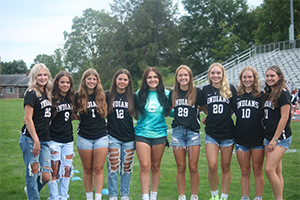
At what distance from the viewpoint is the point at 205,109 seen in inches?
187

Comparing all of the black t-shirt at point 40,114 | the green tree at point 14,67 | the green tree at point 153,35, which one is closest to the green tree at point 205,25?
the green tree at point 153,35

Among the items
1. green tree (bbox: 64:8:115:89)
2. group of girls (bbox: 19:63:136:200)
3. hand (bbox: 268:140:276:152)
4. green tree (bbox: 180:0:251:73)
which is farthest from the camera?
green tree (bbox: 64:8:115:89)

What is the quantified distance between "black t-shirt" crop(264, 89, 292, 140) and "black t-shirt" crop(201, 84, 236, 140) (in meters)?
0.52

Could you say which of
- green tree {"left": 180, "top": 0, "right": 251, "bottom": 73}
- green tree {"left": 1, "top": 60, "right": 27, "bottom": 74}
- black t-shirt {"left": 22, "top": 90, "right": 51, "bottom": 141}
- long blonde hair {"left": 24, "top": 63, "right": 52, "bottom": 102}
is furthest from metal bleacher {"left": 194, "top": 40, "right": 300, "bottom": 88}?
green tree {"left": 1, "top": 60, "right": 27, "bottom": 74}

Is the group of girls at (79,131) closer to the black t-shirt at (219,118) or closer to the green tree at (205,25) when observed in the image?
the black t-shirt at (219,118)

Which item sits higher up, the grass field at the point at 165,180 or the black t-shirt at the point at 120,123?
the black t-shirt at the point at 120,123

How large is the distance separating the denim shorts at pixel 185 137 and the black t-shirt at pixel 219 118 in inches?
8.8

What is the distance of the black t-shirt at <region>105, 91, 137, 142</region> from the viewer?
4.47m

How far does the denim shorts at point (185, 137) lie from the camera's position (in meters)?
4.45

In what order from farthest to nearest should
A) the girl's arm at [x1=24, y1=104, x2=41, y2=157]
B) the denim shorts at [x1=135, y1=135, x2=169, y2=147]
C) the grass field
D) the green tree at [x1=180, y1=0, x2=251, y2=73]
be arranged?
the green tree at [x1=180, y1=0, x2=251, y2=73] → the grass field → the denim shorts at [x1=135, y1=135, x2=169, y2=147] → the girl's arm at [x1=24, y1=104, x2=41, y2=157]

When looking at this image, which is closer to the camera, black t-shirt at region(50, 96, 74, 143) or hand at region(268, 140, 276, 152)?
hand at region(268, 140, 276, 152)

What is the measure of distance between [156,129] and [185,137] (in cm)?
49

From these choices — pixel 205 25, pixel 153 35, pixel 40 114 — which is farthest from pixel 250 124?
pixel 205 25

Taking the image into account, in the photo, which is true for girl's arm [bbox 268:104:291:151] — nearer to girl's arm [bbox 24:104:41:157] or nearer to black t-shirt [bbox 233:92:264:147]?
black t-shirt [bbox 233:92:264:147]
